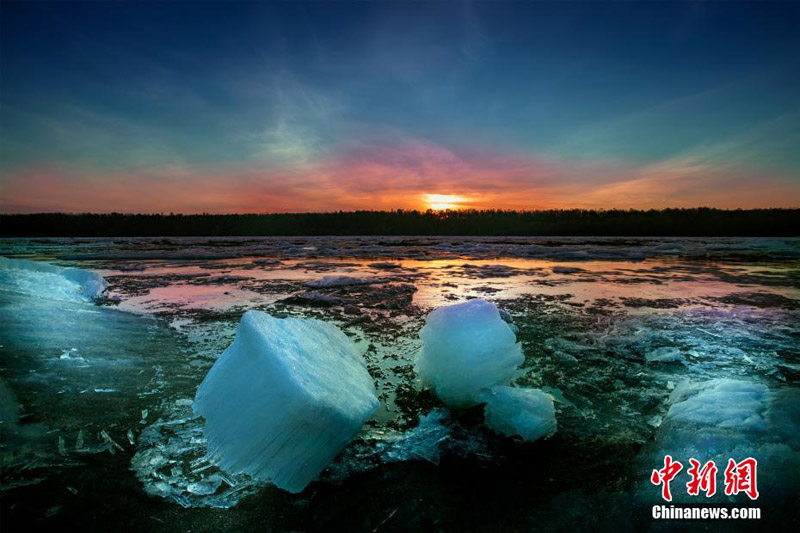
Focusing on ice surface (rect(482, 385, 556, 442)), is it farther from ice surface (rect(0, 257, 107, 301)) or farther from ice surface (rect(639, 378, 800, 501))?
ice surface (rect(0, 257, 107, 301))

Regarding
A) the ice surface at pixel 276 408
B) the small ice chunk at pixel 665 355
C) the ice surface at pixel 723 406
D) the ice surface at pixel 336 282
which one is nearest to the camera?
the ice surface at pixel 276 408

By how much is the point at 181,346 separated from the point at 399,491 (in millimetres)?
2975

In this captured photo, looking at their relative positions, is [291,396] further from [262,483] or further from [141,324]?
[141,324]

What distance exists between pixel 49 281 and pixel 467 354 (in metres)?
7.75

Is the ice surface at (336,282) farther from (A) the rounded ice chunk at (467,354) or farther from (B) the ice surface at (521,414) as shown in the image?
(B) the ice surface at (521,414)

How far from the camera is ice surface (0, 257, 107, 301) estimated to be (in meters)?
5.81

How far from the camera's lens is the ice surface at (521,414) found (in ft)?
7.13

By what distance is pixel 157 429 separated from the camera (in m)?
2.22

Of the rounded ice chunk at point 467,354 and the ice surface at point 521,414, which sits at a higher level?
the rounded ice chunk at point 467,354

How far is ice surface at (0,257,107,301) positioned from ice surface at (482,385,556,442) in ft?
22.0

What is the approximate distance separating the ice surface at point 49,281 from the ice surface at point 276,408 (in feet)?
18.1

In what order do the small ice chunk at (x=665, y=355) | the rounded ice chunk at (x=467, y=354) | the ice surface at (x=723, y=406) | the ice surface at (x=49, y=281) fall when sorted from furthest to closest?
the ice surface at (x=49, y=281) → the small ice chunk at (x=665, y=355) → the rounded ice chunk at (x=467, y=354) → the ice surface at (x=723, y=406)

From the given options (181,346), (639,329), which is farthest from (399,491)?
(639,329)

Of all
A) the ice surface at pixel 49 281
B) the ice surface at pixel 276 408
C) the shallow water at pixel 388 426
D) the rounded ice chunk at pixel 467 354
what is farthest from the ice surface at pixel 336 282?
the ice surface at pixel 276 408
